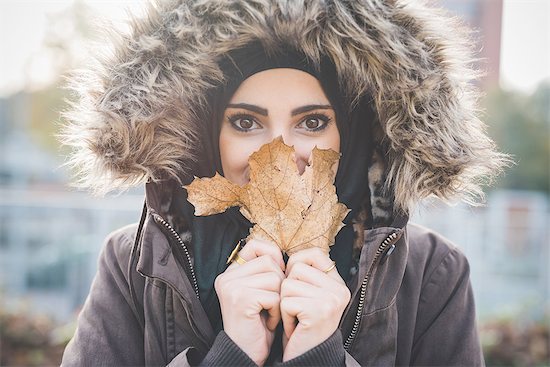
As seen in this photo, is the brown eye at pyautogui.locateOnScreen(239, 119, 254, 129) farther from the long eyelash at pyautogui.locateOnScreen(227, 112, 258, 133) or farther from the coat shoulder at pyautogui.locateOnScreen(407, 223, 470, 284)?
the coat shoulder at pyautogui.locateOnScreen(407, 223, 470, 284)

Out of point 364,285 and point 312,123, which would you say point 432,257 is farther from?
point 312,123

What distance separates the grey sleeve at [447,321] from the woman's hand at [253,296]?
598 mm

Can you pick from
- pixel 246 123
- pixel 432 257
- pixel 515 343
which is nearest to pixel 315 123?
pixel 246 123

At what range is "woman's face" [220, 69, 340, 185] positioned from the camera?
1736 millimetres

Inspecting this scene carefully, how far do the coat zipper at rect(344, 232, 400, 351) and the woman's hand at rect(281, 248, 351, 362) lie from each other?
0.17 meters

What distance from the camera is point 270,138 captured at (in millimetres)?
1739

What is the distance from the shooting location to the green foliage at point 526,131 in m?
21.2

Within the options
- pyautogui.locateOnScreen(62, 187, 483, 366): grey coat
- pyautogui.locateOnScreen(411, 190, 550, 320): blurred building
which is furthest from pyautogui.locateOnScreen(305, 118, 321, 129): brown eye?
pyautogui.locateOnScreen(411, 190, 550, 320): blurred building

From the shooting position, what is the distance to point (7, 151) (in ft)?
79.6

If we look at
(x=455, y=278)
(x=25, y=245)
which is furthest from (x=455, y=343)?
(x=25, y=245)

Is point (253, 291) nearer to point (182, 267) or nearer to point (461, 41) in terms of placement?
point (182, 267)

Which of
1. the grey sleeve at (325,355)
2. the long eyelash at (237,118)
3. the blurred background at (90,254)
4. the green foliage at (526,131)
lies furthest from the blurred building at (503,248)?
the green foliage at (526,131)

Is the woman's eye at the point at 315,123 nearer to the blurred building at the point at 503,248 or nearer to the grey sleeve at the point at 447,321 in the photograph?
the grey sleeve at the point at 447,321

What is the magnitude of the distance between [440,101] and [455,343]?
77 cm
